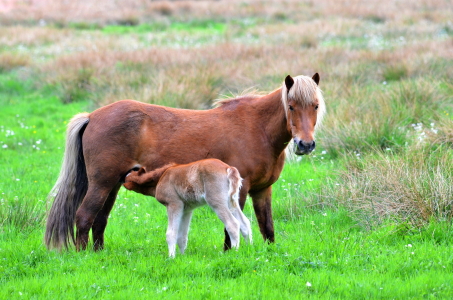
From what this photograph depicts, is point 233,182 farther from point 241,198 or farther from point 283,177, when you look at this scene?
point 283,177

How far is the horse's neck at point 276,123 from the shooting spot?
6.34 metres

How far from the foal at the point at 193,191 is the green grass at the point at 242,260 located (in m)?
0.25

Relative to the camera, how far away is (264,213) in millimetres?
6527

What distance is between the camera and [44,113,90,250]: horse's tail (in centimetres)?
650

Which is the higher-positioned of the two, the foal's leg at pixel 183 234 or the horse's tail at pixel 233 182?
the horse's tail at pixel 233 182

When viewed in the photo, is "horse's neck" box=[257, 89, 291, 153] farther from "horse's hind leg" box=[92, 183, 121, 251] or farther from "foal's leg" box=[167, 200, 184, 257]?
"horse's hind leg" box=[92, 183, 121, 251]

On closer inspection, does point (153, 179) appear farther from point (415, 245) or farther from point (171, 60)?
point (171, 60)

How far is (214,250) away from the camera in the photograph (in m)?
6.29

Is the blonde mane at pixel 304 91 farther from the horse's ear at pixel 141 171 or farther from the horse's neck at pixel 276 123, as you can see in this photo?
the horse's ear at pixel 141 171

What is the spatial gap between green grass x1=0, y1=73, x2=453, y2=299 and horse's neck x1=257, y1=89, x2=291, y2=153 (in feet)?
3.80

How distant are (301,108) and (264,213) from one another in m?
1.36

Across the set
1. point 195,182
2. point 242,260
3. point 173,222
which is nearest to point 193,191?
point 195,182

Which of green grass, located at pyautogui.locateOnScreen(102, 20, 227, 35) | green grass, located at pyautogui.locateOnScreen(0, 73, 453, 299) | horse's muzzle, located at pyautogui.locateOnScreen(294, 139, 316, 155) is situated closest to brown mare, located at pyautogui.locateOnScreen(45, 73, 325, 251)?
horse's muzzle, located at pyautogui.locateOnScreen(294, 139, 316, 155)

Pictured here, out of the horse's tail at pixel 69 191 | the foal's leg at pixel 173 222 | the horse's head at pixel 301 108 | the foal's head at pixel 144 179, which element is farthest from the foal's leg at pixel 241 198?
the horse's tail at pixel 69 191
